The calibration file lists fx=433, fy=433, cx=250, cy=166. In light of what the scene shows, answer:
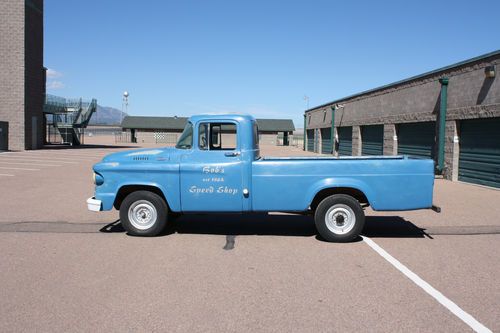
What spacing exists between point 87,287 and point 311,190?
3.78 metres

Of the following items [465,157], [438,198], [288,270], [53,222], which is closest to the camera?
[288,270]

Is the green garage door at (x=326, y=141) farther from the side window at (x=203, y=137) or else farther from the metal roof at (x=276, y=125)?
the metal roof at (x=276, y=125)

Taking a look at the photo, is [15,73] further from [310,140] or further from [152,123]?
[152,123]

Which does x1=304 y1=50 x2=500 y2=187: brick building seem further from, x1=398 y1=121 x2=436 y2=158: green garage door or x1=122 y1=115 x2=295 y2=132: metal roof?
x1=122 y1=115 x2=295 y2=132: metal roof

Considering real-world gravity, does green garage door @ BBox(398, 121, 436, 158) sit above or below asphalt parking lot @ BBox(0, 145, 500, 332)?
above

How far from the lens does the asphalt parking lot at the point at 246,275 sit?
13.9 feet

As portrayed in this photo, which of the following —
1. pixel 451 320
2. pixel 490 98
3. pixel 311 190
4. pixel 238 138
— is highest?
pixel 490 98

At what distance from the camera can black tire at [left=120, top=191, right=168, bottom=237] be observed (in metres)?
7.54

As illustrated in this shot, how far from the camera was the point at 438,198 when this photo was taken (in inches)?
490

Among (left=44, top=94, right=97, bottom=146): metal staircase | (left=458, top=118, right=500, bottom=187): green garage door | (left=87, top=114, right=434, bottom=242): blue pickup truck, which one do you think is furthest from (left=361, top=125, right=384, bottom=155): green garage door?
(left=44, top=94, right=97, bottom=146): metal staircase

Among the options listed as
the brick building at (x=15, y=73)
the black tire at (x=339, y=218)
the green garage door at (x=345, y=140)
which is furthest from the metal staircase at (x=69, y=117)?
the black tire at (x=339, y=218)

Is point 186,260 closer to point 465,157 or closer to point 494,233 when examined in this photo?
point 494,233

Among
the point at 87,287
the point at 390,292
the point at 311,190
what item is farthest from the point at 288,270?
the point at 87,287

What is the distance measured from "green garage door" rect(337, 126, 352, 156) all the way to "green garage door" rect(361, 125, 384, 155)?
2.78m
